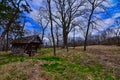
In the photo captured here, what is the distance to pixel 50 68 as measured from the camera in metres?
14.6

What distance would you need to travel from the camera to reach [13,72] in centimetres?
1358

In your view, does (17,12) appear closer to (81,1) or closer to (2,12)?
(2,12)

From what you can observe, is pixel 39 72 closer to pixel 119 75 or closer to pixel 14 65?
pixel 14 65

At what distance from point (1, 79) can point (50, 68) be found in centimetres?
371

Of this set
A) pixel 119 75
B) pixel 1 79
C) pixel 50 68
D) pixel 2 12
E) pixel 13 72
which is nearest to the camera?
pixel 1 79

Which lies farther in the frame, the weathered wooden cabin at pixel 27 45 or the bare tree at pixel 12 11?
the weathered wooden cabin at pixel 27 45

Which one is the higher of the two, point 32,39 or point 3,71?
point 32,39

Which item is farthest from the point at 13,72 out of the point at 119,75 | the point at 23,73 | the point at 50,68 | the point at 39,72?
the point at 119,75

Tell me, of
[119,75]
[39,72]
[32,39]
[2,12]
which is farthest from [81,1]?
[39,72]

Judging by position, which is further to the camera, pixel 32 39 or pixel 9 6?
pixel 32 39

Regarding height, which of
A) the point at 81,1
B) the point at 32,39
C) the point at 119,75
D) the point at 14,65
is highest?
the point at 81,1

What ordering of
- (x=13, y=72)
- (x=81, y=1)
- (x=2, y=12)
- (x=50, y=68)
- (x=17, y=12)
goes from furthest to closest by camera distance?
(x=81, y=1) → (x=17, y=12) → (x=2, y=12) → (x=50, y=68) → (x=13, y=72)

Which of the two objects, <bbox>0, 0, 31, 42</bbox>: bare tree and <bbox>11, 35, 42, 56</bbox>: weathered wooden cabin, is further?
<bbox>11, 35, 42, 56</bbox>: weathered wooden cabin

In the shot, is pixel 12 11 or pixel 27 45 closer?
pixel 12 11
